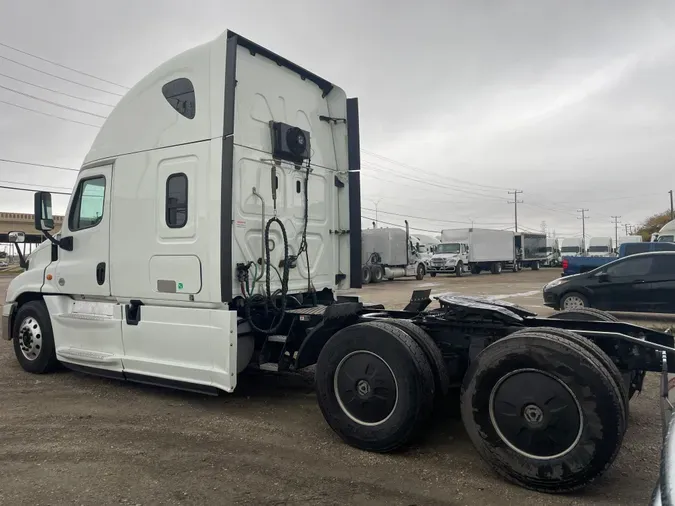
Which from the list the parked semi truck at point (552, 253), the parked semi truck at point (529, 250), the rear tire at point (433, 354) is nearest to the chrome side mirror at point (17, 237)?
the rear tire at point (433, 354)

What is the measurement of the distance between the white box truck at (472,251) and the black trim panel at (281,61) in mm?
27744

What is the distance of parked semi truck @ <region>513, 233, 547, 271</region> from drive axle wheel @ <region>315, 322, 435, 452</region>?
3891cm

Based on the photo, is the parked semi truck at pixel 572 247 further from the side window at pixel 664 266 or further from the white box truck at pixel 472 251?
the side window at pixel 664 266

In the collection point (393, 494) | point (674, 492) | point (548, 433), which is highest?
point (674, 492)

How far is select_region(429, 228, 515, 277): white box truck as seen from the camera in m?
33.5

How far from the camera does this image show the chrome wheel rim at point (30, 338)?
6688 mm

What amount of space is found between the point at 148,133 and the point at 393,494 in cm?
433

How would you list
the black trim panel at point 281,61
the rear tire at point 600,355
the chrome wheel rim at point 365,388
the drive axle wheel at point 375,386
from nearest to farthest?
the rear tire at point 600,355
the drive axle wheel at point 375,386
the chrome wheel rim at point 365,388
the black trim panel at point 281,61

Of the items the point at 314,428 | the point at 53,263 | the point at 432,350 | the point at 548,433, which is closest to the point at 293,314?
the point at 314,428

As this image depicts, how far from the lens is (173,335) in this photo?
5.26 m

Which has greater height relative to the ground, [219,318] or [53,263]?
[53,263]

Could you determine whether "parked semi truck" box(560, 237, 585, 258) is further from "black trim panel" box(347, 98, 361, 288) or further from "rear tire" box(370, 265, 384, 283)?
"black trim panel" box(347, 98, 361, 288)

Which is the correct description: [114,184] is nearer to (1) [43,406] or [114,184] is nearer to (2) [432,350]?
(1) [43,406]

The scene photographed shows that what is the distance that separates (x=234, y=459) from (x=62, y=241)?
3.89 meters
